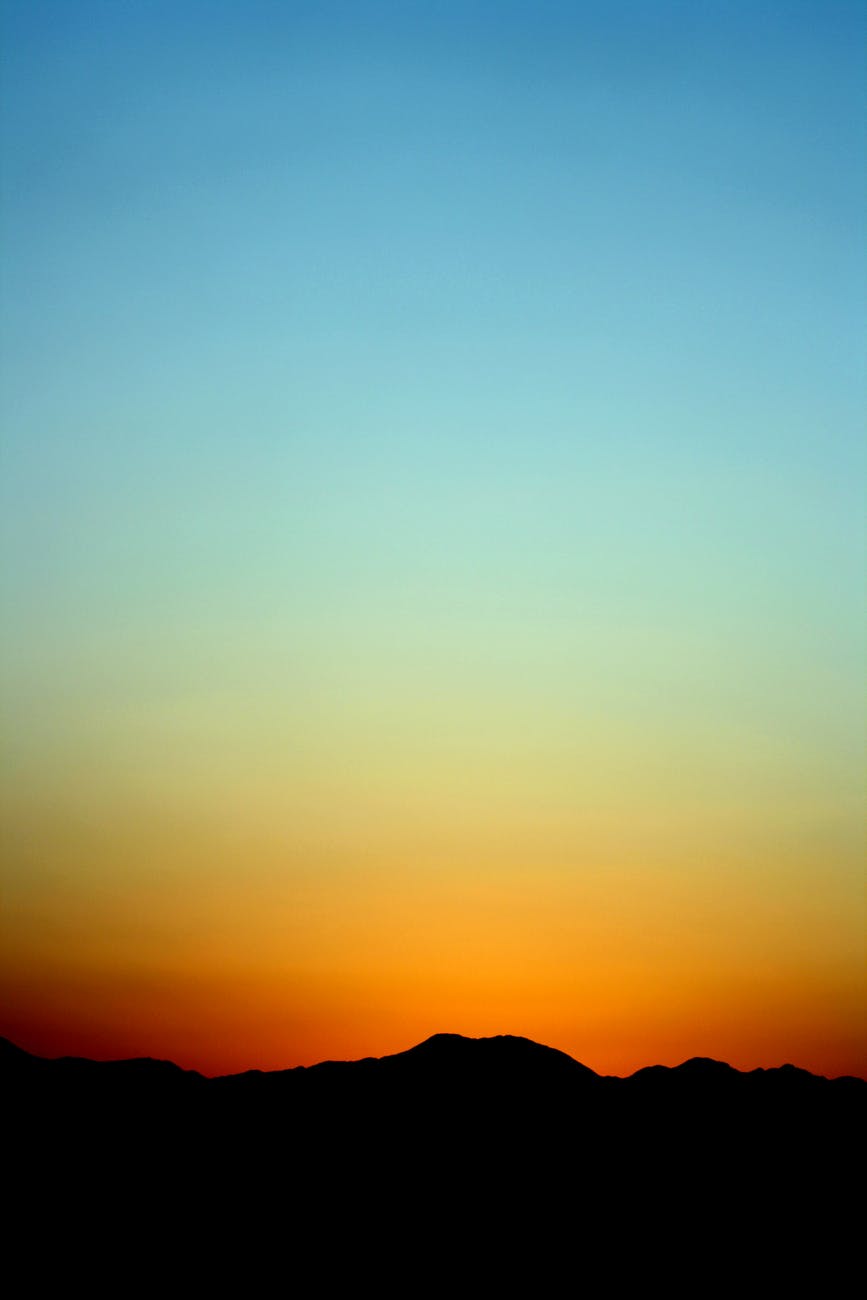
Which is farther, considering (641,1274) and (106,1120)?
(106,1120)

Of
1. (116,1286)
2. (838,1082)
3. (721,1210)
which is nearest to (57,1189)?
(116,1286)

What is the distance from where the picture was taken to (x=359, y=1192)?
77.6 m

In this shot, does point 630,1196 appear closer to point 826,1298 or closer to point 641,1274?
point 641,1274

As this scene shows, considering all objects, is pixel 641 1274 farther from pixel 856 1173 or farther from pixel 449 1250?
pixel 856 1173

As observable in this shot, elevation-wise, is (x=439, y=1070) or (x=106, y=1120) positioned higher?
(x=439, y=1070)

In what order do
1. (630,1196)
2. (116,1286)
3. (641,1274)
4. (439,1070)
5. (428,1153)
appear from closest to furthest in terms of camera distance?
(116,1286), (641,1274), (630,1196), (428,1153), (439,1070)

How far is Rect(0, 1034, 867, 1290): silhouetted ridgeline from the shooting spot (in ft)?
238

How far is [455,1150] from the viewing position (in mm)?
84875

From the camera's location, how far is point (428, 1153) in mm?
84500

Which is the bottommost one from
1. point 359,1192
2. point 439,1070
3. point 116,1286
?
point 116,1286

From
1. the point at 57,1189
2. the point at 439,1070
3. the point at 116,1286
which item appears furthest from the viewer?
the point at 439,1070

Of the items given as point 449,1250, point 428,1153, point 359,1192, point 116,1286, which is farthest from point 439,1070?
point 116,1286

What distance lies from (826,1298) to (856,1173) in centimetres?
1761

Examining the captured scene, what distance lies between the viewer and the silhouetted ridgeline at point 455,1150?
72.7 m
